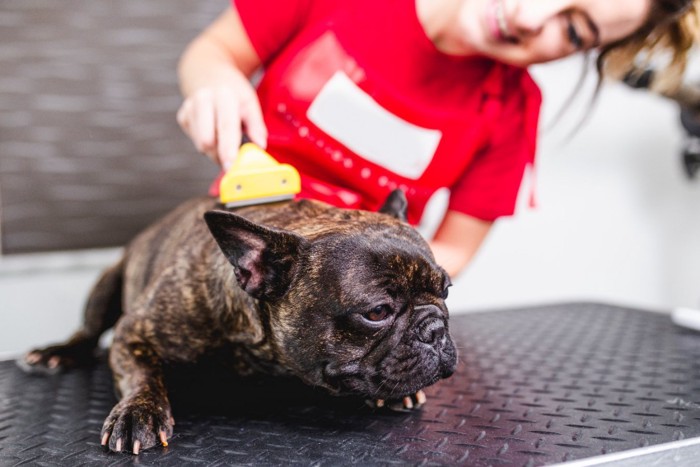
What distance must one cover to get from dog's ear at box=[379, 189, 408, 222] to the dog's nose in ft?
1.00

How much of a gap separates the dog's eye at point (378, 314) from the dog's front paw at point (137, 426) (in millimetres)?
310

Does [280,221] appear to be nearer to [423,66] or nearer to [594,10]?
[423,66]

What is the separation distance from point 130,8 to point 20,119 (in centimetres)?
41

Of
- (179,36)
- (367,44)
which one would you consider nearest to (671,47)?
(367,44)

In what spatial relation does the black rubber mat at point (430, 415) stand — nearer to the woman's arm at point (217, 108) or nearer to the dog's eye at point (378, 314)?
the dog's eye at point (378, 314)

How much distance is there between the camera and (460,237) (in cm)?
157

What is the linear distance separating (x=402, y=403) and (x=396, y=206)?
36cm

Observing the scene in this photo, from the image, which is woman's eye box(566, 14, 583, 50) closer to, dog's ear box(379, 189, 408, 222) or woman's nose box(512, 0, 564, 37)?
woman's nose box(512, 0, 564, 37)

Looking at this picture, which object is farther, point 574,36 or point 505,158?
point 505,158

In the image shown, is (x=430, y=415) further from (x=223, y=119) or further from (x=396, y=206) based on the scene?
(x=223, y=119)

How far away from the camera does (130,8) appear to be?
1.76 m

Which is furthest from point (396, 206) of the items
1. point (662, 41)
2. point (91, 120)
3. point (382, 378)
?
point (91, 120)

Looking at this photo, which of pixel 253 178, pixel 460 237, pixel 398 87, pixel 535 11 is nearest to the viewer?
pixel 253 178

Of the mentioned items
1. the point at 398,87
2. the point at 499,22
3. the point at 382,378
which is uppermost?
the point at 499,22
